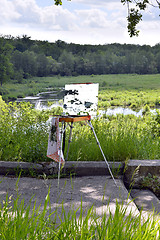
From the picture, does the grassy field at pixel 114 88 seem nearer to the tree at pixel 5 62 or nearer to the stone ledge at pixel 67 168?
the tree at pixel 5 62

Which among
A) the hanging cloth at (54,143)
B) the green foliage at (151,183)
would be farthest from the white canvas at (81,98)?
the green foliage at (151,183)

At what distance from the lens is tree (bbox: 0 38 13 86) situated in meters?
52.5

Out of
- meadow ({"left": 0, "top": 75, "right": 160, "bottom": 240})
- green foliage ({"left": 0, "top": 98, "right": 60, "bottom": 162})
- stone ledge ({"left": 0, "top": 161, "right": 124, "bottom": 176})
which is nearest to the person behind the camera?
meadow ({"left": 0, "top": 75, "right": 160, "bottom": 240})

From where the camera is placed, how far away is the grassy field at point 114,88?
164 feet

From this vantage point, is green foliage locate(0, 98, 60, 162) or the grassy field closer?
green foliage locate(0, 98, 60, 162)

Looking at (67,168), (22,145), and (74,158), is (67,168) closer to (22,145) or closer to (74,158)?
(74,158)

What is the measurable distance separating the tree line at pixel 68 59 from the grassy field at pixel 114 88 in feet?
4.50

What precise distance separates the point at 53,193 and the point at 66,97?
154cm

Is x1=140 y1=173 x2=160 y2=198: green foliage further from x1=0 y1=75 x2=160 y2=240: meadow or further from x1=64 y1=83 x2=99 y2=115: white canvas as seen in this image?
x1=64 y1=83 x2=99 y2=115: white canvas

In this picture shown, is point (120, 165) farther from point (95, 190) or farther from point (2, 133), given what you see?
point (2, 133)

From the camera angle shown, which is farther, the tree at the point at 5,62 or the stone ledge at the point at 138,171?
the tree at the point at 5,62

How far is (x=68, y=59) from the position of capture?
55.6 metres

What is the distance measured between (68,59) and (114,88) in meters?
15.4

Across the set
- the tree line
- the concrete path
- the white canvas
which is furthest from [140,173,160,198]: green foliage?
the tree line
